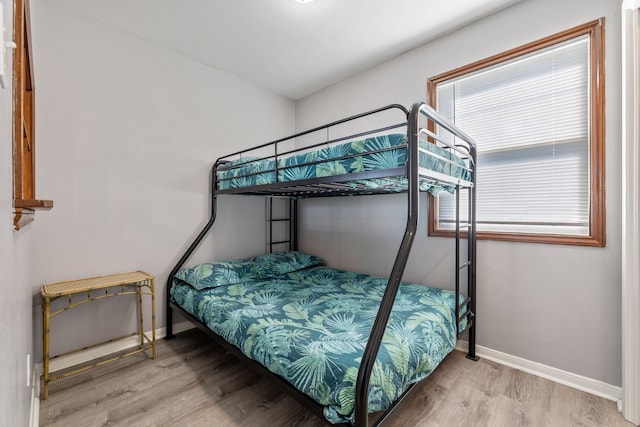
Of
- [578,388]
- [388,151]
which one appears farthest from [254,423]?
[578,388]

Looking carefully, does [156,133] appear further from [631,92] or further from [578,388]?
[578,388]

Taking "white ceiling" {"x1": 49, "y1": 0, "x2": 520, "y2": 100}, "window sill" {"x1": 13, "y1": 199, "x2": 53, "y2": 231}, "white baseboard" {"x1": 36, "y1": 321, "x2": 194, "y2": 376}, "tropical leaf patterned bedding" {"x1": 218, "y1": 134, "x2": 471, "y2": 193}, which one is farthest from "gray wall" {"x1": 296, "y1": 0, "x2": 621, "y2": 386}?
"window sill" {"x1": 13, "y1": 199, "x2": 53, "y2": 231}

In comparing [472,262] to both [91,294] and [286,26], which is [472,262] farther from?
[91,294]

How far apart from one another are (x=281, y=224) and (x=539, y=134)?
8.49ft

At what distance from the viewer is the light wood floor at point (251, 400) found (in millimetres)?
1506

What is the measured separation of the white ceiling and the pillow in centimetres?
189

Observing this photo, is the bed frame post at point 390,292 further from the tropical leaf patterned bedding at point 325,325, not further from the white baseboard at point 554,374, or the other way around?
the white baseboard at point 554,374

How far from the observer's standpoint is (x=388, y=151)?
143cm

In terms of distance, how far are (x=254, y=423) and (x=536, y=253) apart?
6.70 feet

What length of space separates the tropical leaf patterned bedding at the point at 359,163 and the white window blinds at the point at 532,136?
0.33 metres

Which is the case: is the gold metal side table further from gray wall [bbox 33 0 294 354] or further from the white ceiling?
the white ceiling

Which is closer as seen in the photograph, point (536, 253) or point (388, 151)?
point (388, 151)

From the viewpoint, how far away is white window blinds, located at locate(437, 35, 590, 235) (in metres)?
1.82

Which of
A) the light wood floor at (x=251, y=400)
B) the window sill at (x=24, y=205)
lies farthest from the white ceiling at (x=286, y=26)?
the light wood floor at (x=251, y=400)
